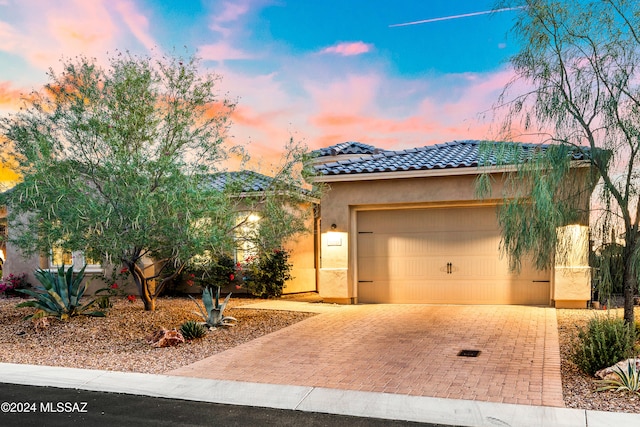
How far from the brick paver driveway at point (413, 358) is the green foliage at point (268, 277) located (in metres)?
4.46

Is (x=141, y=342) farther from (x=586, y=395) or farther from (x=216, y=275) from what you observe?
(x=216, y=275)

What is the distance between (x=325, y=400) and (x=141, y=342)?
4624 mm

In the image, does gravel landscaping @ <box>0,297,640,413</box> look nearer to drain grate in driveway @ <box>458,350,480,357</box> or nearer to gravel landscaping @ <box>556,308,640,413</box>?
gravel landscaping @ <box>556,308,640,413</box>

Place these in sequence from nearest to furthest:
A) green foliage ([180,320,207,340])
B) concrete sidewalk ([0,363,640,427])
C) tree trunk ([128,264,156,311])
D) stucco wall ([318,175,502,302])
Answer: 1. concrete sidewalk ([0,363,640,427])
2. green foliage ([180,320,207,340])
3. tree trunk ([128,264,156,311])
4. stucco wall ([318,175,502,302])

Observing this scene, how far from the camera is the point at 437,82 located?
616 inches

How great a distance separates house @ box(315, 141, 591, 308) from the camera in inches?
527

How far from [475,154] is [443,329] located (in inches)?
234

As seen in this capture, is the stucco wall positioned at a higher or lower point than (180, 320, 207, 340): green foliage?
higher

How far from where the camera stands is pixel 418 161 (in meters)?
14.3

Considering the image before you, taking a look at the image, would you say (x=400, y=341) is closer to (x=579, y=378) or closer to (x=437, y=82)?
(x=579, y=378)

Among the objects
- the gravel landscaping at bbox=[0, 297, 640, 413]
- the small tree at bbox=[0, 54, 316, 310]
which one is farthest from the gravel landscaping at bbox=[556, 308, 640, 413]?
the small tree at bbox=[0, 54, 316, 310]

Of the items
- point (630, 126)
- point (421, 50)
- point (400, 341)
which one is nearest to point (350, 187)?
point (421, 50)

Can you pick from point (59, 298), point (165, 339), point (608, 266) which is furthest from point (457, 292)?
point (59, 298)

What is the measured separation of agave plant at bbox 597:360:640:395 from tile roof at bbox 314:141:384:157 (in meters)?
14.6
